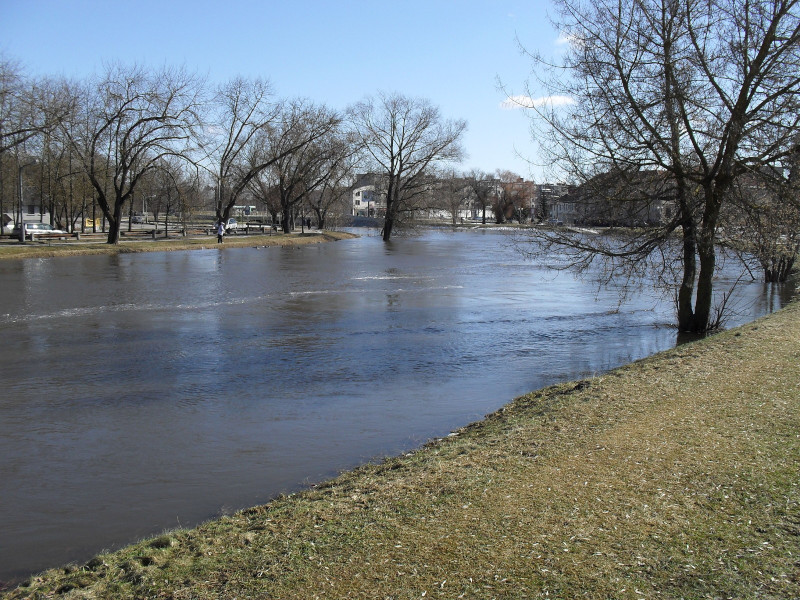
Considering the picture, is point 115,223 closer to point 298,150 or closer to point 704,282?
point 298,150

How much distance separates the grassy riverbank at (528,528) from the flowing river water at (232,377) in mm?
1366

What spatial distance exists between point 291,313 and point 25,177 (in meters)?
46.0

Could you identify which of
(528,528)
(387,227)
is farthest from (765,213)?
(387,227)

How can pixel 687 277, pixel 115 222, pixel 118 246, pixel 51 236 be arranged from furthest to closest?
pixel 51 236
pixel 115 222
pixel 118 246
pixel 687 277

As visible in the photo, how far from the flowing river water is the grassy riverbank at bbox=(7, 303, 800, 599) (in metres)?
1.37

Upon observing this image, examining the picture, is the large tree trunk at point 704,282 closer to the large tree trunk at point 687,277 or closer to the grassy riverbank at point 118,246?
the large tree trunk at point 687,277

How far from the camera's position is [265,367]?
1242 centimetres

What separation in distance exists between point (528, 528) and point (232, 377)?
7.96m

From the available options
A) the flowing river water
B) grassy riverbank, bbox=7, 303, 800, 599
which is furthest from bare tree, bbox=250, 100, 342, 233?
grassy riverbank, bbox=7, 303, 800, 599

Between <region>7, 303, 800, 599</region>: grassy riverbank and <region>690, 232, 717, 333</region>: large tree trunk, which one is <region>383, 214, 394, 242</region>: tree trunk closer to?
<region>690, 232, 717, 333</region>: large tree trunk

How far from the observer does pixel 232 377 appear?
1162cm

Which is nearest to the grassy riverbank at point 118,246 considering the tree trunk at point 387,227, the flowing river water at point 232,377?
the flowing river water at point 232,377

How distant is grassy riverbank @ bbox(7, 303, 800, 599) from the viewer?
13.1 ft

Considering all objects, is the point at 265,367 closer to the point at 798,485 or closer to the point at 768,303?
the point at 798,485
